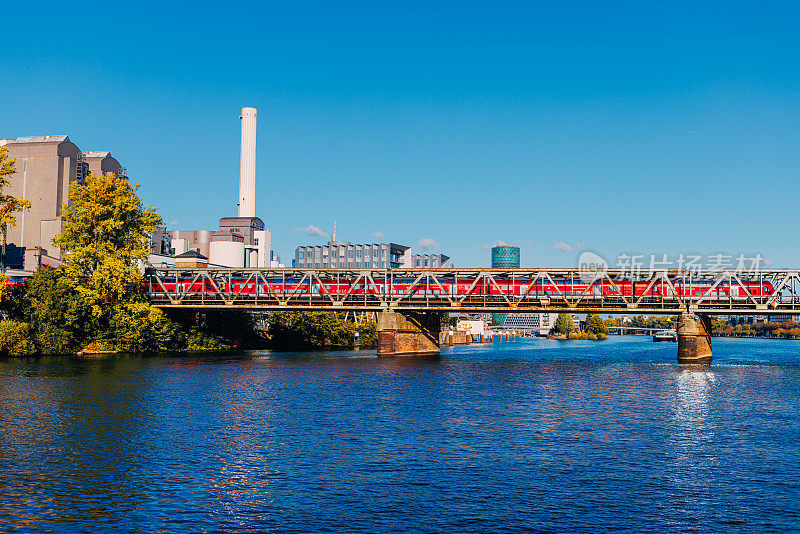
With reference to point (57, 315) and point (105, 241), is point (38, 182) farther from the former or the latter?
point (57, 315)

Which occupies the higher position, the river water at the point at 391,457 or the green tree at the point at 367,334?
the green tree at the point at 367,334

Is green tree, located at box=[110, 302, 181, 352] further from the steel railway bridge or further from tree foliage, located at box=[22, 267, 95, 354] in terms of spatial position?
the steel railway bridge

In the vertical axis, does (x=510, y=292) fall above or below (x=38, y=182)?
below

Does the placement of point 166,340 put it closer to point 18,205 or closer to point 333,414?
point 18,205

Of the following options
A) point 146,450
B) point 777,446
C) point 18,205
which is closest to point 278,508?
point 146,450

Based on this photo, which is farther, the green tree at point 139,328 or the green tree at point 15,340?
the green tree at point 139,328

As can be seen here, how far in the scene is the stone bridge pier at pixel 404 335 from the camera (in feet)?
363

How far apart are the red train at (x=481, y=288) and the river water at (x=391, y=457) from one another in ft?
A: 140

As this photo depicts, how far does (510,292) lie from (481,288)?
452 centimetres

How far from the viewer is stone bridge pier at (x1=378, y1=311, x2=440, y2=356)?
111 metres

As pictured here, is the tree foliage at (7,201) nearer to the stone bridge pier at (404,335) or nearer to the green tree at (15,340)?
the green tree at (15,340)

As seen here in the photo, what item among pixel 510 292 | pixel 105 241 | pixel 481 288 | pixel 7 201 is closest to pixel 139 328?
pixel 105 241

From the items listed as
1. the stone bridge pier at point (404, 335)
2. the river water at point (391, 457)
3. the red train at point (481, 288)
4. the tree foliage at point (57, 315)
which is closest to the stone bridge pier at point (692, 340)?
the red train at point (481, 288)

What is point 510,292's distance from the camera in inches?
4535
